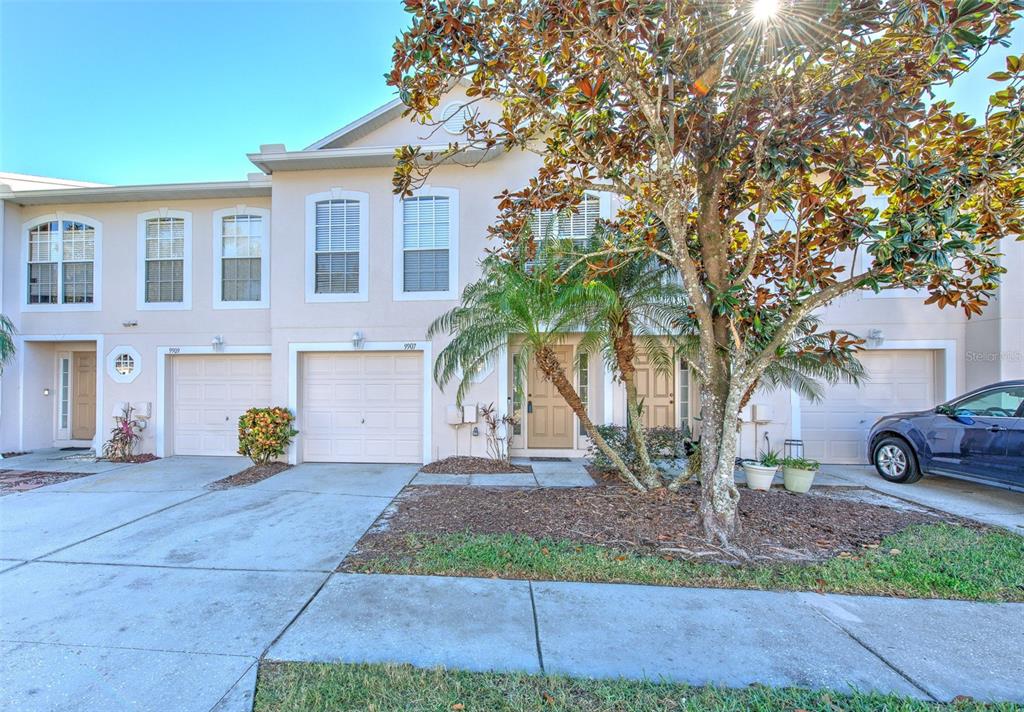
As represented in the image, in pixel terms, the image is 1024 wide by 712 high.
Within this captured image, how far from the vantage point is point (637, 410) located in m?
6.68

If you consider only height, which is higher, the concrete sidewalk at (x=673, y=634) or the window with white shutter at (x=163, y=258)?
the window with white shutter at (x=163, y=258)

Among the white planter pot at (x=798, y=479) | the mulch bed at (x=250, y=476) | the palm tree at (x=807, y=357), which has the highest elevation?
the palm tree at (x=807, y=357)

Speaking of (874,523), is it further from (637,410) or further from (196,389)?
(196,389)

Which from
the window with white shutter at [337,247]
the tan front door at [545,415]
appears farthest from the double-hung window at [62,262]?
the tan front door at [545,415]

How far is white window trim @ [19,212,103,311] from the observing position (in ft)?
31.7

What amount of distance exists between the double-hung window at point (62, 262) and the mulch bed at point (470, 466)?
8278 mm

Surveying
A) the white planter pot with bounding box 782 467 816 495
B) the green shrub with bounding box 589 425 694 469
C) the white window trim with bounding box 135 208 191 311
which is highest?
the white window trim with bounding box 135 208 191 311

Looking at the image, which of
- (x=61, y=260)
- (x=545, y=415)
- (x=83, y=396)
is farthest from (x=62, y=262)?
(x=545, y=415)

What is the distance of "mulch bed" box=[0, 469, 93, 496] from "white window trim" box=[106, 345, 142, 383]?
220 cm

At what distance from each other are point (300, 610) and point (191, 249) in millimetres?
8918

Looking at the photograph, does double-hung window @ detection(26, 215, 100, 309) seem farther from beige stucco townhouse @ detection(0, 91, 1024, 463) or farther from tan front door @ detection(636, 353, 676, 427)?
tan front door @ detection(636, 353, 676, 427)

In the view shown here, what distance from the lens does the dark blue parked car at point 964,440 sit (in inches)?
236

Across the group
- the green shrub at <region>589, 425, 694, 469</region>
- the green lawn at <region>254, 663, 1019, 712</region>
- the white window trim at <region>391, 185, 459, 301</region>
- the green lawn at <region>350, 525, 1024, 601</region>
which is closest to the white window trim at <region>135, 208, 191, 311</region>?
the white window trim at <region>391, 185, 459, 301</region>

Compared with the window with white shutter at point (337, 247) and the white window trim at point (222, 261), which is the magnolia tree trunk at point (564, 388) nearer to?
the window with white shutter at point (337, 247)
